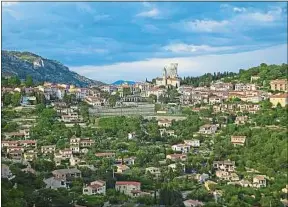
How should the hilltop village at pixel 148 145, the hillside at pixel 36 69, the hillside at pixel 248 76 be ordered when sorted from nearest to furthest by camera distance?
the hilltop village at pixel 148 145
the hillside at pixel 248 76
the hillside at pixel 36 69

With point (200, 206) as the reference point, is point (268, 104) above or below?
above

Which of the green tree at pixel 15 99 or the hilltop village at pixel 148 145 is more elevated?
the green tree at pixel 15 99

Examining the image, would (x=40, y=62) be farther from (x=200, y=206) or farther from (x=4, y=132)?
(x=200, y=206)

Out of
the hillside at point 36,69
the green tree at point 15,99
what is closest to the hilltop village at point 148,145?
the green tree at point 15,99

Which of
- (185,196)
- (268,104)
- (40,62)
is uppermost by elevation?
(40,62)

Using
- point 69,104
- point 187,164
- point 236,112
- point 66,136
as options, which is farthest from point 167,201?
point 69,104

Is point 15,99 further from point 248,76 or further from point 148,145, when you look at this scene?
point 248,76

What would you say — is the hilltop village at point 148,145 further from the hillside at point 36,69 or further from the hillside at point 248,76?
the hillside at point 36,69
